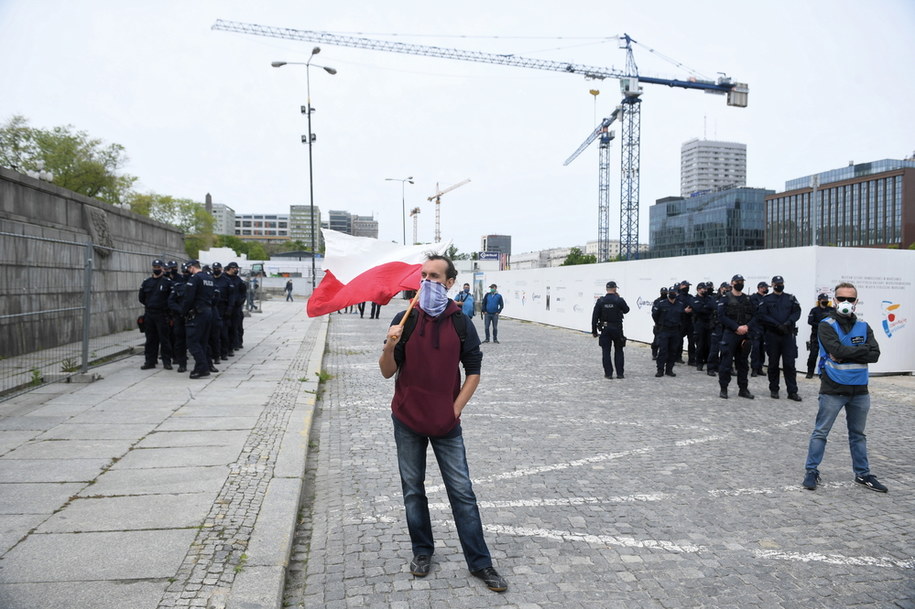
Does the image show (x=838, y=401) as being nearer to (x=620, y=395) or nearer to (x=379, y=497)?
(x=379, y=497)

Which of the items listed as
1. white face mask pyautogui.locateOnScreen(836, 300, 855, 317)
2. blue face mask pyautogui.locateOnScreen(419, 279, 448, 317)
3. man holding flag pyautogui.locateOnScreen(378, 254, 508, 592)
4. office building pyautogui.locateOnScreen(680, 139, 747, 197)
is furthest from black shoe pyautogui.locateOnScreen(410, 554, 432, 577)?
office building pyautogui.locateOnScreen(680, 139, 747, 197)

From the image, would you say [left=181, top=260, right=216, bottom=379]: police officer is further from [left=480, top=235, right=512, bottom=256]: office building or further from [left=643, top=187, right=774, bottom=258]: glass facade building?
[left=480, top=235, right=512, bottom=256]: office building

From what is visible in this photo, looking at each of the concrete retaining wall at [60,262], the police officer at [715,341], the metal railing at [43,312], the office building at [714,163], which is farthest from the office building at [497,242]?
the metal railing at [43,312]

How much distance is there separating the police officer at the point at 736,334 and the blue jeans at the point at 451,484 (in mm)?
7585

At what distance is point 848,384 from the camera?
5.39 metres

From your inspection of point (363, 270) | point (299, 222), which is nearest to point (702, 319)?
point (363, 270)

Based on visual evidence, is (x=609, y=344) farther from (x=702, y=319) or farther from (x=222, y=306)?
(x=222, y=306)

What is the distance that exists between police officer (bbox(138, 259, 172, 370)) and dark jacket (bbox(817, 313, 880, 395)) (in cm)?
977

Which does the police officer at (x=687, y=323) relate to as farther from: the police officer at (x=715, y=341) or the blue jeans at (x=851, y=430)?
the blue jeans at (x=851, y=430)

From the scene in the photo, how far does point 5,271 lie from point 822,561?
27.9 ft

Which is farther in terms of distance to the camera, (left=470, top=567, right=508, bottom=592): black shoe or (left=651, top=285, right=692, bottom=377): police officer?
(left=651, top=285, right=692, bottom=377): police officer

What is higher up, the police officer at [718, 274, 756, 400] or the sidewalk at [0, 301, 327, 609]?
the police officer at [718, 274, 756, 400]

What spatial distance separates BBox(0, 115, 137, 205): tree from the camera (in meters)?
43.2

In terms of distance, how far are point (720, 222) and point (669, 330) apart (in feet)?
366
